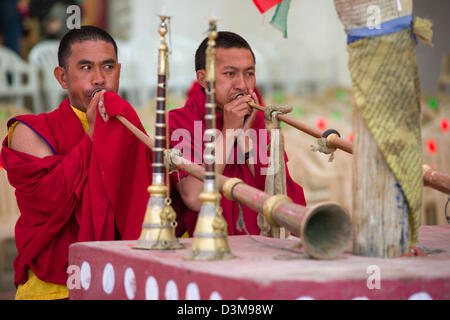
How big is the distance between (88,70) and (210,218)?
1.25m

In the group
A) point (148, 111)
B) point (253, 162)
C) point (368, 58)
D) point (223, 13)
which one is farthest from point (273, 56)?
point (368, 58)

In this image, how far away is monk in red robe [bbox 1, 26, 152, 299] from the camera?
2379 millimetres

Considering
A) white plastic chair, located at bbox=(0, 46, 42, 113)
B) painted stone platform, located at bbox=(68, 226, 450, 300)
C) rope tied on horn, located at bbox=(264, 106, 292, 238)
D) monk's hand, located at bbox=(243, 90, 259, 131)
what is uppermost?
white plastic chair, located at bbox=(0, 46, 42, 113)

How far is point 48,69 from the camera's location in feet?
24.0

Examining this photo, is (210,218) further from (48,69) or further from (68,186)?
(48,69)

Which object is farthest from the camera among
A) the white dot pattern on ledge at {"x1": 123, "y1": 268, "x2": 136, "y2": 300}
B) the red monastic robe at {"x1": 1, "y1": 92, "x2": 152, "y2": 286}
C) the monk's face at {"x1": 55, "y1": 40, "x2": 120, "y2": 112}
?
the monk's face at {"x1": 55, "y1": 40, "x2": 120, "y2": 112}

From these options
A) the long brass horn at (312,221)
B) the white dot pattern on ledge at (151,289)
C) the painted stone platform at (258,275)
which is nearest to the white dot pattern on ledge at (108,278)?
the painted stone platform at (258,275)

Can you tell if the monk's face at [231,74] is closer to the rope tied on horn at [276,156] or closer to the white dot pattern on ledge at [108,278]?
the rope tied on horn at [276,156]

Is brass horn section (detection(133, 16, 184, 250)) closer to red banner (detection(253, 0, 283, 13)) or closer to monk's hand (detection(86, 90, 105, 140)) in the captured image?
red banner (detection(253, 0, 283, 13))

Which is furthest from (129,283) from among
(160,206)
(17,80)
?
(17,80)

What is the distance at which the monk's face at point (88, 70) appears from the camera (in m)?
2.59

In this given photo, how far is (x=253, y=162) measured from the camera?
2594mm

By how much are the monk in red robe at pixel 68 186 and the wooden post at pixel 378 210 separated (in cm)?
96

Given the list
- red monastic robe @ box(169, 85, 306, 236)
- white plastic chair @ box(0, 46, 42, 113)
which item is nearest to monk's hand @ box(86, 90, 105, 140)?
red monastic robe @ box(169, 85, 306, 236)
